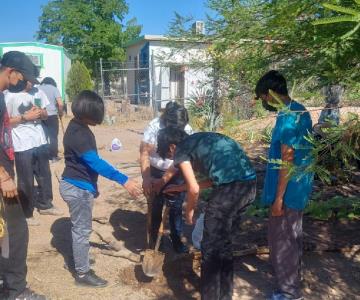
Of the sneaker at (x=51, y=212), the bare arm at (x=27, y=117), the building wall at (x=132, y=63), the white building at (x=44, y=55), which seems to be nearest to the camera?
the bare arm at (x=27, y=117)

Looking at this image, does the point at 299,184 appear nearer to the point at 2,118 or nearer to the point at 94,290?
the point at 94,290

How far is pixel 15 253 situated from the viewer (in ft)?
10.4

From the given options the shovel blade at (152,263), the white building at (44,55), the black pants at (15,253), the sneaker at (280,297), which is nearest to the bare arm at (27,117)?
the black pants at (15,253)

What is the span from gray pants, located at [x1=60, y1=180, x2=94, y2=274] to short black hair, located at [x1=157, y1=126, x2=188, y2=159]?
0.68 m

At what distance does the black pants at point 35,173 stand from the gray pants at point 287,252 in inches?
106

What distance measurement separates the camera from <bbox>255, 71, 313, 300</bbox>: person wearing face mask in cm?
268

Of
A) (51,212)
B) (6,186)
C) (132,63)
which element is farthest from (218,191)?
(132,63)

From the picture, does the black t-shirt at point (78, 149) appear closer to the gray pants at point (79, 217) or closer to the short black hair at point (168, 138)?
the gray pants at point (79, 217)

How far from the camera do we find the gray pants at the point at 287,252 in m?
3.08

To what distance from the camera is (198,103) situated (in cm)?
1123

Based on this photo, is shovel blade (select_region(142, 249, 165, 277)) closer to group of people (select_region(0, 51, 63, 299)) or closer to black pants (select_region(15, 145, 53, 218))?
group of people (select_region(0, 51, 63, 299))

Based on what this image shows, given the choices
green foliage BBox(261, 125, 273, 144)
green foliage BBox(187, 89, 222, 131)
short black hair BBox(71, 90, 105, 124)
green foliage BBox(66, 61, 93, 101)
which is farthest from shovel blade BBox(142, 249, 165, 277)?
green foliage BBox(66, 61, 93, 101)

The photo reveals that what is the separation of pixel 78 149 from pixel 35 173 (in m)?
2.34

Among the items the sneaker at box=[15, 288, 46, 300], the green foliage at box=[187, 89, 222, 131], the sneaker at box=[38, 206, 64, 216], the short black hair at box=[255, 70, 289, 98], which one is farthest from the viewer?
the green foliage at box=[187, 89, 222, 131]
